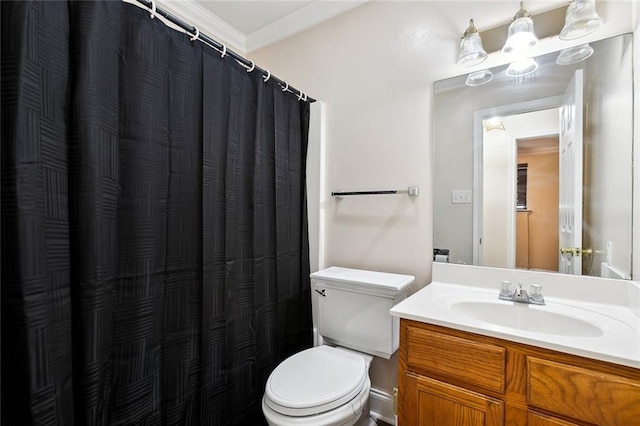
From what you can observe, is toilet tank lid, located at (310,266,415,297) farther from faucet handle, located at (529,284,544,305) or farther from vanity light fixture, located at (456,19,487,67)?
vanity light fixture, located at (456,19,487,67)

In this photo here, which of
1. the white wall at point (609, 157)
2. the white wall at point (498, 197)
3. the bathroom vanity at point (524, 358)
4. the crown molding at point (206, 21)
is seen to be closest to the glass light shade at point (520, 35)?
the white wall at point (609, 157)

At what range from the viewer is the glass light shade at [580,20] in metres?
1.19

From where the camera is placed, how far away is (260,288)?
1597 millimetres

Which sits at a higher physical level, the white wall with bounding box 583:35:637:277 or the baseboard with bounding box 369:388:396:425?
the white wall with bounding box 583:35:637:277

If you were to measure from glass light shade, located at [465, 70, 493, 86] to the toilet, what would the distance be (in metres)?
1.04

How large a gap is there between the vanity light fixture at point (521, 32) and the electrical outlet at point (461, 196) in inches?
27.3

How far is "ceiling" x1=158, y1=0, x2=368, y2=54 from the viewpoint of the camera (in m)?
1.93

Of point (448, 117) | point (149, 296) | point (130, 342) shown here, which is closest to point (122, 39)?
point (149, 296)

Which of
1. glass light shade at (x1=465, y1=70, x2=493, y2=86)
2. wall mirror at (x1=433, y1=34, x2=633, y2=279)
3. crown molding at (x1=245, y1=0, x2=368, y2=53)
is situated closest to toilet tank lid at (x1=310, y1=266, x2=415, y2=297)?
wall mirror at (x1=433, y1=34, x2=633, y2=279)

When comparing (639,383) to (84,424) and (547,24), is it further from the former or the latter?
(84,424)

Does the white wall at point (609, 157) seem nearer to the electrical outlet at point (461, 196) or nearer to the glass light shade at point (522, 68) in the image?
the glass light shade at point (522, 68)

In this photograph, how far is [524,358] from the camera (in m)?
0.94

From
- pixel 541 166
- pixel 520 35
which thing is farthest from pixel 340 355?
pixel 520 35

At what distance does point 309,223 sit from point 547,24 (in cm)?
155
